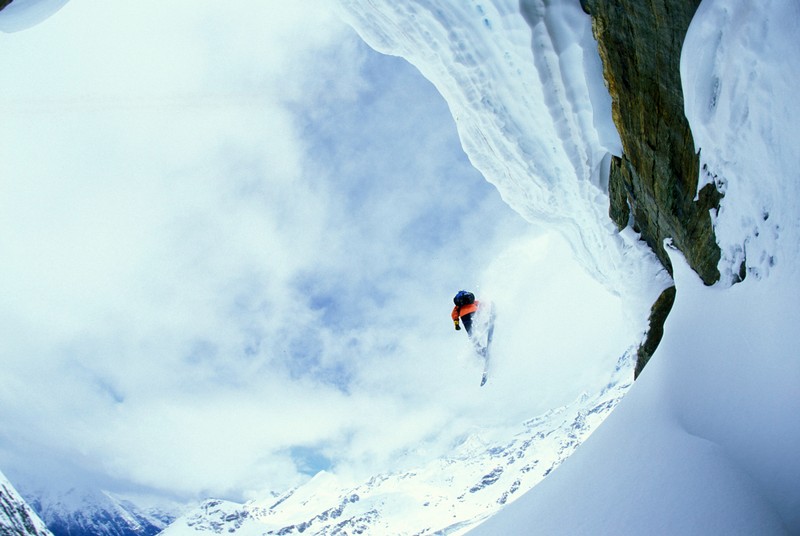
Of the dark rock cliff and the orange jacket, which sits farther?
the orange jacket

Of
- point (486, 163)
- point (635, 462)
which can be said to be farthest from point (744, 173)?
point (486, 163)

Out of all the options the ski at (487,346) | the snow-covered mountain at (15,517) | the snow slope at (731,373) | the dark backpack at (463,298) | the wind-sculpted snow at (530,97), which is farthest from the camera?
the snow-covered mountain at (15,517)

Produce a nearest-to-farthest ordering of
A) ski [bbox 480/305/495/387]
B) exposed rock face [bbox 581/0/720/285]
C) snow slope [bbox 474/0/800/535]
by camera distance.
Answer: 1. snow slope [bbox 474/0/800/535]
2. exposed rock face [bbox 581/0/720/285]
3. ski [bbox 480/305/495/387]

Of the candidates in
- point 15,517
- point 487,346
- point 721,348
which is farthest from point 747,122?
point 15,517

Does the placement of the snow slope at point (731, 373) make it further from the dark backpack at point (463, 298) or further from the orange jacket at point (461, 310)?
the orange jacket at point (461, 310)

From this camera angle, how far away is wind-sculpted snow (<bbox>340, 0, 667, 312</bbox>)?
A: 8898 millimetres

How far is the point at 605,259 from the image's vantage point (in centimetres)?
1355

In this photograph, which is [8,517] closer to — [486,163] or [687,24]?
[486,163]

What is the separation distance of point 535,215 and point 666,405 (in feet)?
30.7

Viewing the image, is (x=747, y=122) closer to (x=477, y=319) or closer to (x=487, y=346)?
(x=477, y=319)

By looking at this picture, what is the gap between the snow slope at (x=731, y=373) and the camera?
393 centimetres

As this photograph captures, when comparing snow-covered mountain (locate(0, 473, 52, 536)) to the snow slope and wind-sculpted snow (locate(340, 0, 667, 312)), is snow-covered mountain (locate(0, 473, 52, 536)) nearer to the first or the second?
wind-sculpted snow (locate(340, 0, 667, 312))

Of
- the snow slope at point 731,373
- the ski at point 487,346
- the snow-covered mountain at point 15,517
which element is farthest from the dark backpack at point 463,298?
the snow-covered mountain at point 15,517

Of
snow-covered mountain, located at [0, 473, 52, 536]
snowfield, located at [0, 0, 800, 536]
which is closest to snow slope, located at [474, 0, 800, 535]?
snowfield, located at [0, 0, 800, 536]
